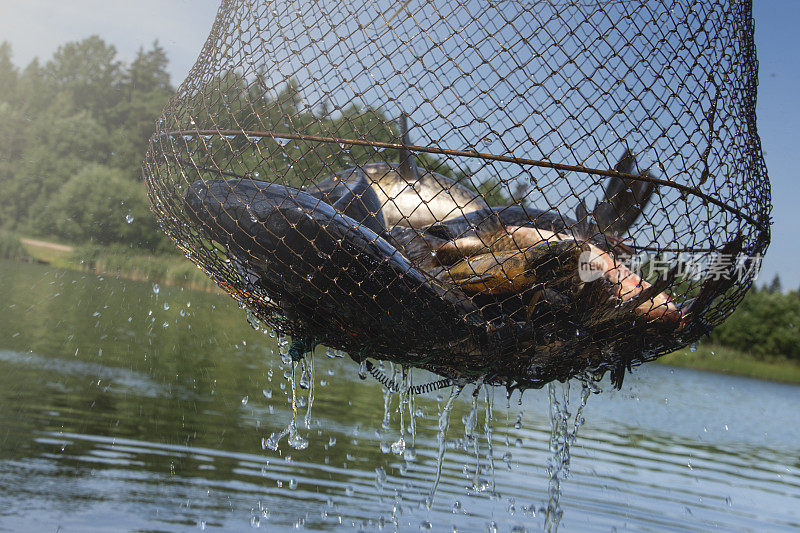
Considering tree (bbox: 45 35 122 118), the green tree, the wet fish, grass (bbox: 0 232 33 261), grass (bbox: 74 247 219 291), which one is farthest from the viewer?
tree (bbox: 45 35 122 118)

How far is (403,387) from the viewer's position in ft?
11.5

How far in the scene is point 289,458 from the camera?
7172 mm

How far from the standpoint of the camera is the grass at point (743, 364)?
3728cm

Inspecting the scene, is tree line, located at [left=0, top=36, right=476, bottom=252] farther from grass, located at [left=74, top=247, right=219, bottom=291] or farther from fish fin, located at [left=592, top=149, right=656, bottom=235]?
fish fin, located at [left=592, top=149, right=656, bottom=235]

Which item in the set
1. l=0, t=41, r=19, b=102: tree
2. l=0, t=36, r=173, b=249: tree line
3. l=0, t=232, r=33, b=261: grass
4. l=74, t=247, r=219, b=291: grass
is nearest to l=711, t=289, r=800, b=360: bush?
l=74, t=247, r=219, b=291: grass

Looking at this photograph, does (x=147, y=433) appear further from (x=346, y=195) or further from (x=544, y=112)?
(x=544, y=112)

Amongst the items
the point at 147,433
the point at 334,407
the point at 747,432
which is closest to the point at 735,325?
the point at 747,432

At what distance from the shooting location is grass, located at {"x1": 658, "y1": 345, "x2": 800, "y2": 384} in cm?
3728

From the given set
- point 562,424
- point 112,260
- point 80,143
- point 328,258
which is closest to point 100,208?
point 112,260

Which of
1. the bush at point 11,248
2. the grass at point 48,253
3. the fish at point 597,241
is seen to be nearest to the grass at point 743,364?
the grass at point 48,253

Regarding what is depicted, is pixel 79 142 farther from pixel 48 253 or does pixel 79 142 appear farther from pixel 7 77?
pixel 7 77

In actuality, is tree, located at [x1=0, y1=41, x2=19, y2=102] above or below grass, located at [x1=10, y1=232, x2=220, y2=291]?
above

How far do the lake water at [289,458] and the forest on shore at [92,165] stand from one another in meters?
18.6

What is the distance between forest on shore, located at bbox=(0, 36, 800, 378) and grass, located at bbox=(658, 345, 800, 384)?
833 millimetres
